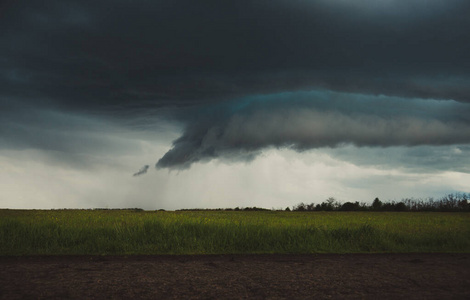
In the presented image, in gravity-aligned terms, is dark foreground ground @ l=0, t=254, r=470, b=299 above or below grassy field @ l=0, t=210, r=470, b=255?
below

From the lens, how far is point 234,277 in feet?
36.8

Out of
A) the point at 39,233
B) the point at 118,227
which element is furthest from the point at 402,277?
the point at 39,233

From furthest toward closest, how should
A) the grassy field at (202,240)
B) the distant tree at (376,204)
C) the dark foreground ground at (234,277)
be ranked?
1. the distant tree at (376,204)
2. the grassy field at (202,240)
3. the dark foreground ground at (234,277)

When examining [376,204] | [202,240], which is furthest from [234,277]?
[376,204]

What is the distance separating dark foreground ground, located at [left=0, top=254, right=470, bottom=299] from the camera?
31.0 feet

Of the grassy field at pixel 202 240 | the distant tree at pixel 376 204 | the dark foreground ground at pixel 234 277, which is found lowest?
the dark foreground ground at pixel 234 277

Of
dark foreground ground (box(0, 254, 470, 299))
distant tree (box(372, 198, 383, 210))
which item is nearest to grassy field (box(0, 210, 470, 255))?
dark foreground ground (box(0, 254, 470, 299))

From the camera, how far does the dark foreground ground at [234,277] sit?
946 cm

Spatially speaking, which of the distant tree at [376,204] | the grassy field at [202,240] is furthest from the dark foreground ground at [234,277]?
the distant tree at [376,204]

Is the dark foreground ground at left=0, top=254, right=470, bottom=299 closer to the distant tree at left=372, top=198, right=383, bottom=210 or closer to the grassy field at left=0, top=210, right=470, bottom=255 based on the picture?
the grassy field at left=0, top=210, right=470, bottom=255

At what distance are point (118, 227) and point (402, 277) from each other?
12.9 meters

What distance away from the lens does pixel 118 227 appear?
736 inches

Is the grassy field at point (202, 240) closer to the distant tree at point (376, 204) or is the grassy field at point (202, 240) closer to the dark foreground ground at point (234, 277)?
the dark foreground ground at point (234, 277)

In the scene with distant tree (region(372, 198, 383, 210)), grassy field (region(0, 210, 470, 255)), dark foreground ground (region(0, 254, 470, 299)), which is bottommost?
dark foreground ground (region(0, 254, 470, 299))
